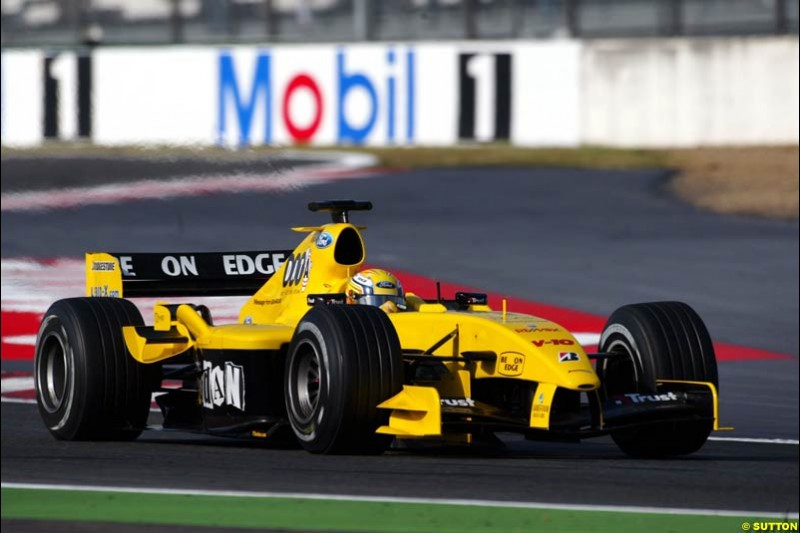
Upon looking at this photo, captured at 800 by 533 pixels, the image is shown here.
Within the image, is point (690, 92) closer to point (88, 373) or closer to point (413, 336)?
point (413, 336)

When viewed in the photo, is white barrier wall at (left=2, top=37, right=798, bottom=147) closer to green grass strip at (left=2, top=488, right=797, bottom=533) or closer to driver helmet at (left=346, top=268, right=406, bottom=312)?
driver helmet at (left=346, top=268, right=406, bottom=312)

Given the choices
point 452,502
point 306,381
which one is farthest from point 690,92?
point 452,502

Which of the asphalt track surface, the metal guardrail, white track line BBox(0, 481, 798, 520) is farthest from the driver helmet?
the metal guardrail

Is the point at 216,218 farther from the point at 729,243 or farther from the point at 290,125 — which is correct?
the point at 729,243

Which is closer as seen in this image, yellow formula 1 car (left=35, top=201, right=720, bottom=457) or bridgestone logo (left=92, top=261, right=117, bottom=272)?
yellow formula 1 car (left=35, top=201, right=720, bottom=457)

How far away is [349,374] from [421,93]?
15.3 m

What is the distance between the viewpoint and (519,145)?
2250 cm

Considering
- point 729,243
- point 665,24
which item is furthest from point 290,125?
point 729,243

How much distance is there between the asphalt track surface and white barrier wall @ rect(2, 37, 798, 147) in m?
1.01

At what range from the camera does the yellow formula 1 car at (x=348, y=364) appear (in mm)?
7750

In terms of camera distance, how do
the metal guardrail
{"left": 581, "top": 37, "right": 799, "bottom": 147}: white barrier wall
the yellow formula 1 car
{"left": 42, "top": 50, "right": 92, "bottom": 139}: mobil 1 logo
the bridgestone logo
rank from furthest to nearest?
1. {"left": 42, "top": 50, "right": 92, "bottom": 139}: mobil 1 logo
2. the metal guardrail
3. {"left": 581, "top": 37, "right": 799, "bottom": 147}: white barrier wall
4. the bridgestone logo
5. the yellow formula 1 car

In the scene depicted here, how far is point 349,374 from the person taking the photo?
7648 millimetres

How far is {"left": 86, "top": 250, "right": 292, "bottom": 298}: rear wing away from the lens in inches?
329

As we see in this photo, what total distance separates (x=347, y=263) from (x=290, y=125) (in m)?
15.3
